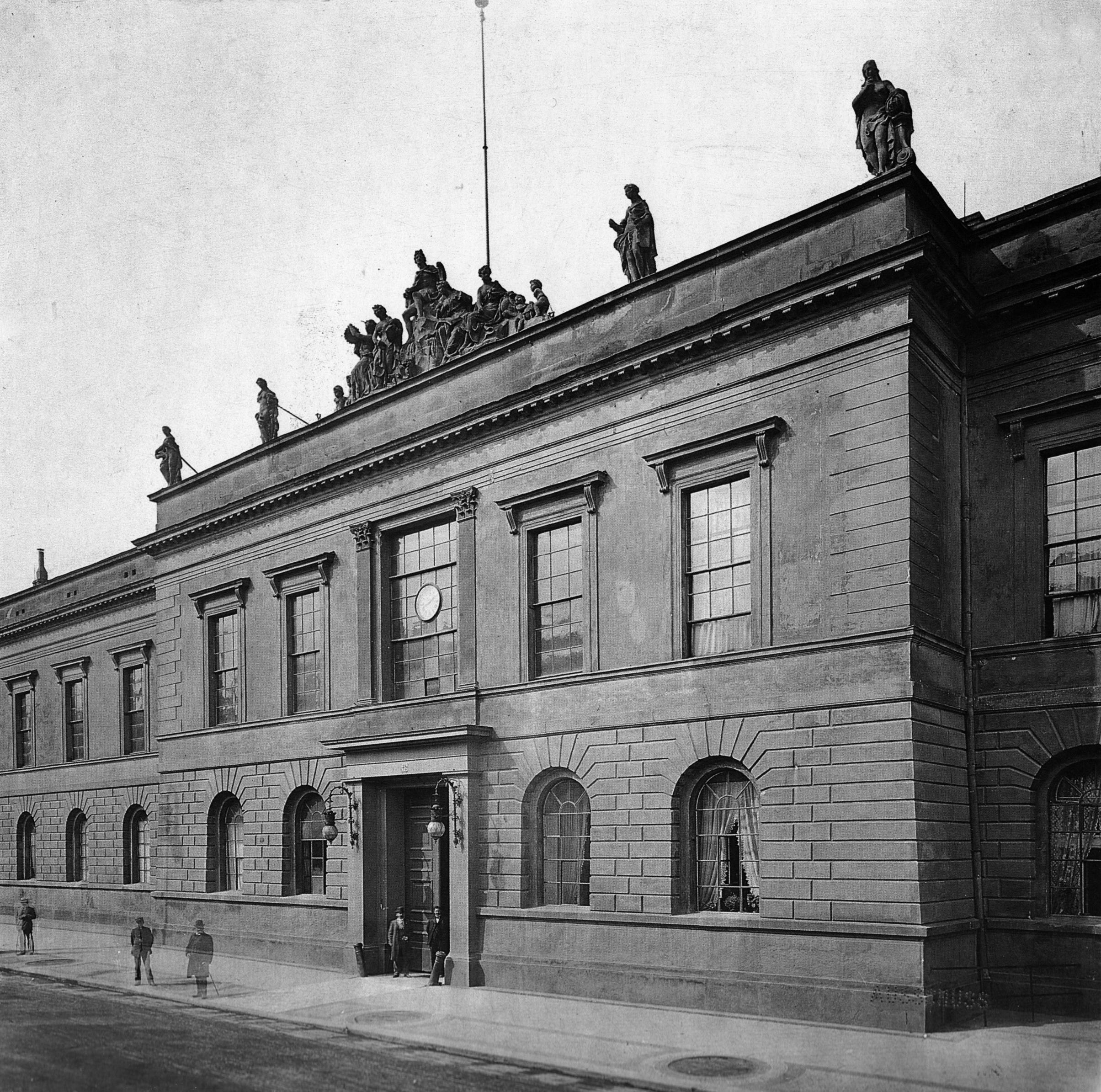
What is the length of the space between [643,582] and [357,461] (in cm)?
845

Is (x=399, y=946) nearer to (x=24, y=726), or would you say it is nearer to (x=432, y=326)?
(x=432, y=326)

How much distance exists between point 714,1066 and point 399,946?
10.2 metres

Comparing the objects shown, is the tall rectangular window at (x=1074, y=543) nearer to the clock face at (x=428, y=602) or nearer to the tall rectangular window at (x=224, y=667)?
the clock face at (x=428, y=602)

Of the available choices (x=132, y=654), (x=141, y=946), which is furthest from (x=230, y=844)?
(x=132, y=654)

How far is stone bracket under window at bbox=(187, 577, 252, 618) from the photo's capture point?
100 ft

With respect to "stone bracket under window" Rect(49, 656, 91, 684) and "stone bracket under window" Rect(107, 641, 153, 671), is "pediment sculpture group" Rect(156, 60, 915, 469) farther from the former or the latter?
"stone bracket under window" Rect(49, 656, 91, 684)

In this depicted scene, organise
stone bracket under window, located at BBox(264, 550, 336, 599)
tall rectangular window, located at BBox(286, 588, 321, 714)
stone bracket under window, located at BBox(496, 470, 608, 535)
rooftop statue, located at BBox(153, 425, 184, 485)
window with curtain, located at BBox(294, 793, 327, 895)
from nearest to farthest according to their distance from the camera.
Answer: stone bracket under window, located at BBox(496, 470, 608, 535) < window with curtain, located at BBox(294, 793, 327, 895) < stone bracket under window, located at BBox(264, 550, 336, 599) < tall rectangular window, located at BBox(286, 588, 321, 714) < rooftop statue, located at BBox(153, 425, 184, 485)

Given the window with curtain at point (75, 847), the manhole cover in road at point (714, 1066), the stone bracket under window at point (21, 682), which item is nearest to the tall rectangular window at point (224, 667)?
the window with curtain at point (75, 847)

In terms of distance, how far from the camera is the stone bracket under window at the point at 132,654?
37.8 meters

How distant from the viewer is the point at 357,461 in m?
27.0

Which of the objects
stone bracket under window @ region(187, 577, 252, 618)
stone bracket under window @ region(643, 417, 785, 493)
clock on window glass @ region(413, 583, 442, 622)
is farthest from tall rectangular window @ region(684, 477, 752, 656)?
stone bracket under window @ region(187, 577, 252, 618)

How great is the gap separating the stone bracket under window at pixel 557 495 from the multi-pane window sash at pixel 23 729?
27.5 metres

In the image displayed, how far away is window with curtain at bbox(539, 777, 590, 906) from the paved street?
5.11 meters

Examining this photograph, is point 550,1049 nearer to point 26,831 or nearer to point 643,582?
point 643,582
